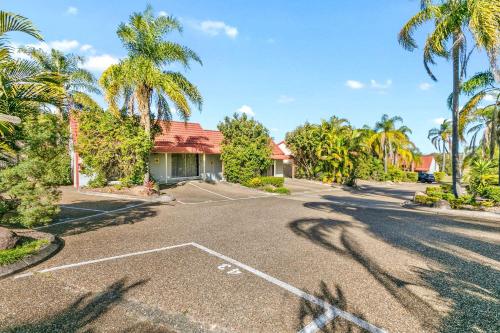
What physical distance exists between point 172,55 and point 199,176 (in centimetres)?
1159

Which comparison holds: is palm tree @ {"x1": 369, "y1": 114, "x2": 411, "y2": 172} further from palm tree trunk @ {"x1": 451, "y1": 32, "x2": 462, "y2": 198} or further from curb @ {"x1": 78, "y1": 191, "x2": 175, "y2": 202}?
curb @ {"x1": 78, "y1": 191, "x2": 175, "y2": 202}

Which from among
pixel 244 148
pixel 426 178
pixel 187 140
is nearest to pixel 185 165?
pixel 187 140

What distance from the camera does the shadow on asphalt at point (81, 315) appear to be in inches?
147

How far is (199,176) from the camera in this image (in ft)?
83.5

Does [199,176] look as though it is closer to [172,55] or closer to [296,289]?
[172,55]

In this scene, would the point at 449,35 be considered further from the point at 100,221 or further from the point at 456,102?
the point at 100,221

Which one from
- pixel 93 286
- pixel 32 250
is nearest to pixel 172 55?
pixel 32 250

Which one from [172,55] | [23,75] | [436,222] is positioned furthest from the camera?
[172,55]

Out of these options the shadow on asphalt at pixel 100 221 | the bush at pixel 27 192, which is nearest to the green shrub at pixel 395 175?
the shadow on asphalt at pixel 100 221

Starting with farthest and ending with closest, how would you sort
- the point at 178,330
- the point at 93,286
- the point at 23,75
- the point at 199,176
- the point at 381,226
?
the point at 199,176, the point at 381,226, the point at 23,75, the point at 93,286, the point at 178,330

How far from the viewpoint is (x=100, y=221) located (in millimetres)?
10359

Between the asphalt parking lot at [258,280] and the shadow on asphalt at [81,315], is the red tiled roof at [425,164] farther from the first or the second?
the shadow on asphalt at [81,315]

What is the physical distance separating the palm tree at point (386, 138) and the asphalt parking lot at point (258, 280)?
32631mm

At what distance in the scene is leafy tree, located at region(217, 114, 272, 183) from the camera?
23156mm
